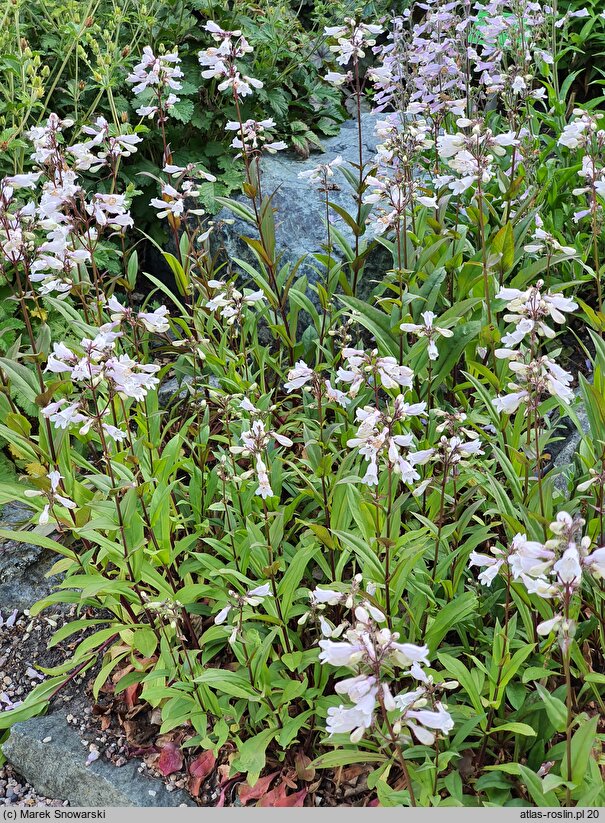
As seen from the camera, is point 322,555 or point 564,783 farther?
point 322,555

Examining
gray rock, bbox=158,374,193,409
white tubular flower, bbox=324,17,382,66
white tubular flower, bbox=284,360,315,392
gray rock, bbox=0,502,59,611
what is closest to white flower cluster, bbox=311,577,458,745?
white tubular flower, bbox=284,360,315,392

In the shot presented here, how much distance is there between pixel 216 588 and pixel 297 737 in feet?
2.14

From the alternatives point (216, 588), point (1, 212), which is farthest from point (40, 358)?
point (216, 588)

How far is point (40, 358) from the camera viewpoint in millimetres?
3160

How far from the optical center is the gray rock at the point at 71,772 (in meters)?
2.99

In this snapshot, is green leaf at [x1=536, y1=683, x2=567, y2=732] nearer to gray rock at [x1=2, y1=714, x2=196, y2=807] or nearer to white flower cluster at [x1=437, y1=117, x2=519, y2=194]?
gray rock at [x1=2, y1=714, x2=196, y2=807]

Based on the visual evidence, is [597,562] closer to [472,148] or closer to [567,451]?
[472,148]

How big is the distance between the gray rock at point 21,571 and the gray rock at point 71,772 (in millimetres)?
712

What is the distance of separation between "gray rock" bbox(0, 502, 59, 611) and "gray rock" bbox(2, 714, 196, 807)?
712 mm

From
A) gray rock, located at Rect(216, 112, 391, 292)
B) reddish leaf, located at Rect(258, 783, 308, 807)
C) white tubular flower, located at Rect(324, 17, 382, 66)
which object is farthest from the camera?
gray rock, located at Rect(216, 112, 391, 292)

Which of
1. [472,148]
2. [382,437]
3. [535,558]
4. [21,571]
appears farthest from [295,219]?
[535,558]

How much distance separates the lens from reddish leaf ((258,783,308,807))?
9.27 feet

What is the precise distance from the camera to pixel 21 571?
3912 millimetres

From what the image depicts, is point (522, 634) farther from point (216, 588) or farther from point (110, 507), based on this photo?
point (110, 507)
